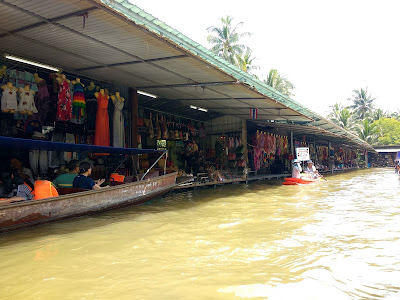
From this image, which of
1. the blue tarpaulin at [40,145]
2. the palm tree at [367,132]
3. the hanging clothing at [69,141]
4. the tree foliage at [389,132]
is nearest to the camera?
the blue tarpaulin at [40,145]

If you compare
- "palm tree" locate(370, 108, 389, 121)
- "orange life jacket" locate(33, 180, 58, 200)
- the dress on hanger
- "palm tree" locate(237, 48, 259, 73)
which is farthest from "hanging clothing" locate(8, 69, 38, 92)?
"palm tree" locate(370, 108, 389, 121)

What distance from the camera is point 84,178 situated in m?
6.12

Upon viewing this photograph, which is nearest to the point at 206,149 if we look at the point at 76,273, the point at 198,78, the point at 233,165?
the point at 233,165

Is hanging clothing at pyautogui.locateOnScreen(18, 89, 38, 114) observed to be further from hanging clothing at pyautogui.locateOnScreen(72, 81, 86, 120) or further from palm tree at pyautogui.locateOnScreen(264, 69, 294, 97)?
palm tree at pyautogui.locateOnScreen(264, 69, 294, 97)

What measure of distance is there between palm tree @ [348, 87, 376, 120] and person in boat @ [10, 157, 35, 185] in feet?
189

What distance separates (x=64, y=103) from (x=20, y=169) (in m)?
1.90

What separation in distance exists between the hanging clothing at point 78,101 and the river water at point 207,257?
2.98m

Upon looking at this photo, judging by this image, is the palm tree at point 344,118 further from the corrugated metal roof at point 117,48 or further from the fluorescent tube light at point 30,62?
the fluorescent tube light at point 30,62

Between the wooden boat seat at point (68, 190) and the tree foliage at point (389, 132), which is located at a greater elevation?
the tree foliage at point (389, 132)

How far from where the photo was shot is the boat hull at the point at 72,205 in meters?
4.59

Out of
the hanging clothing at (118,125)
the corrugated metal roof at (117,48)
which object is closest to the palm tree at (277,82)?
the corrugated metal roof at (117,48)

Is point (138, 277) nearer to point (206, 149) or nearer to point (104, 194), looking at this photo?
point (104, 194)

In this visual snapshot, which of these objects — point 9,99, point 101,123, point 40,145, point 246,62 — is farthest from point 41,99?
point 246,62

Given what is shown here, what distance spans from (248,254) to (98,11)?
13.8 ft
